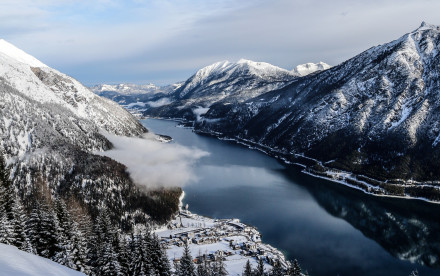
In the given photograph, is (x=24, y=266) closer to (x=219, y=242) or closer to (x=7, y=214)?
(x=7, y=214)

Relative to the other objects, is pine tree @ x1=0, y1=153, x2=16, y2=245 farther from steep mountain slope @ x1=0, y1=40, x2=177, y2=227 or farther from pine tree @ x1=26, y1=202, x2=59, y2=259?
steep mountain slope @ x1=0, y1=40, x2=177, y2=227

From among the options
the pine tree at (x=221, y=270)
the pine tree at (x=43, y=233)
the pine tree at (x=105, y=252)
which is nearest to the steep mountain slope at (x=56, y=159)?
the pine tree at (x=221, y=270)

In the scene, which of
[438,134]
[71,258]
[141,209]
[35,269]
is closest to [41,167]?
[141,209]

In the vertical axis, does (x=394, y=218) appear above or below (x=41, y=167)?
below

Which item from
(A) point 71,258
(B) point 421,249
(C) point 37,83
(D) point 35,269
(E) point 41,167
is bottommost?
(B) point 421,249

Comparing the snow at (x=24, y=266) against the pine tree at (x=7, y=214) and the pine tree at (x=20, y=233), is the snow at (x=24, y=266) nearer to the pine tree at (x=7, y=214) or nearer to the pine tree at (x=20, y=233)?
the pine tree at (x=7, y=214)

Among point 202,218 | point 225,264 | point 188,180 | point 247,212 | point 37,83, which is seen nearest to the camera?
point 225,264

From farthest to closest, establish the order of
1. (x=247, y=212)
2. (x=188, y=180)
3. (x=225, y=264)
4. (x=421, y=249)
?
1. (x=188, y=180)
2. (x=247, y=212)
3. (x=421, y=249)
4. (x=225, y=264)

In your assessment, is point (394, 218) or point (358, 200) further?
point (358, 200)

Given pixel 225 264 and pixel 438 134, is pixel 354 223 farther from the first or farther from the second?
pixel 438 134
